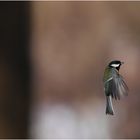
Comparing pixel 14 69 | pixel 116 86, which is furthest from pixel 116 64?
pixel 14 69

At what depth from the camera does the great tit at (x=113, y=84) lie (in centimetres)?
87

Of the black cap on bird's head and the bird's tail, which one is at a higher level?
the black cap on bird's head

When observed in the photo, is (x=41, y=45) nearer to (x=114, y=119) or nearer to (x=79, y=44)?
(x=79, y=44)

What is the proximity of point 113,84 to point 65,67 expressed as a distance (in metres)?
0.13

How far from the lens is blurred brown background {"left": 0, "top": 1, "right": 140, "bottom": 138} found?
0.93m

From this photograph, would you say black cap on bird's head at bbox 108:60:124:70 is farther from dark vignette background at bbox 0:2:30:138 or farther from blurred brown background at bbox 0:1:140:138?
dark vignette background at bbox 0:2:30:138

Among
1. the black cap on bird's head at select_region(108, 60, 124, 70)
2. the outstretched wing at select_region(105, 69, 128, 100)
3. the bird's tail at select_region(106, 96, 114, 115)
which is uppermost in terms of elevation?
the black cap on bird's head at select_region(108, 60, 124, 70)

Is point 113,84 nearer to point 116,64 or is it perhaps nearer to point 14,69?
point 116,64

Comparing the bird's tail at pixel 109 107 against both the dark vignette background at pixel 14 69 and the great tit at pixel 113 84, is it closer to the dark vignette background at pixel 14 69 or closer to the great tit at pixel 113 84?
the great tit at pixel 113 84

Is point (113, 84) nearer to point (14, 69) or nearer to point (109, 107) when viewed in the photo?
point (109, 107)

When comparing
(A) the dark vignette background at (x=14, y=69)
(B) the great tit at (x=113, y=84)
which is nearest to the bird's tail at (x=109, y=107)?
(B) the great tit at (x=113, y=84)

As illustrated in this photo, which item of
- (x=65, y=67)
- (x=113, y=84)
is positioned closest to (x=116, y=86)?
(x=113, y=84)

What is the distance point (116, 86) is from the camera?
875mm

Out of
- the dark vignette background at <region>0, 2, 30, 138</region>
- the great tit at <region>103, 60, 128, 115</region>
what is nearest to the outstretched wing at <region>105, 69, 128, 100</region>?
the great tit at <region>103, 60, 128, 115</region>
